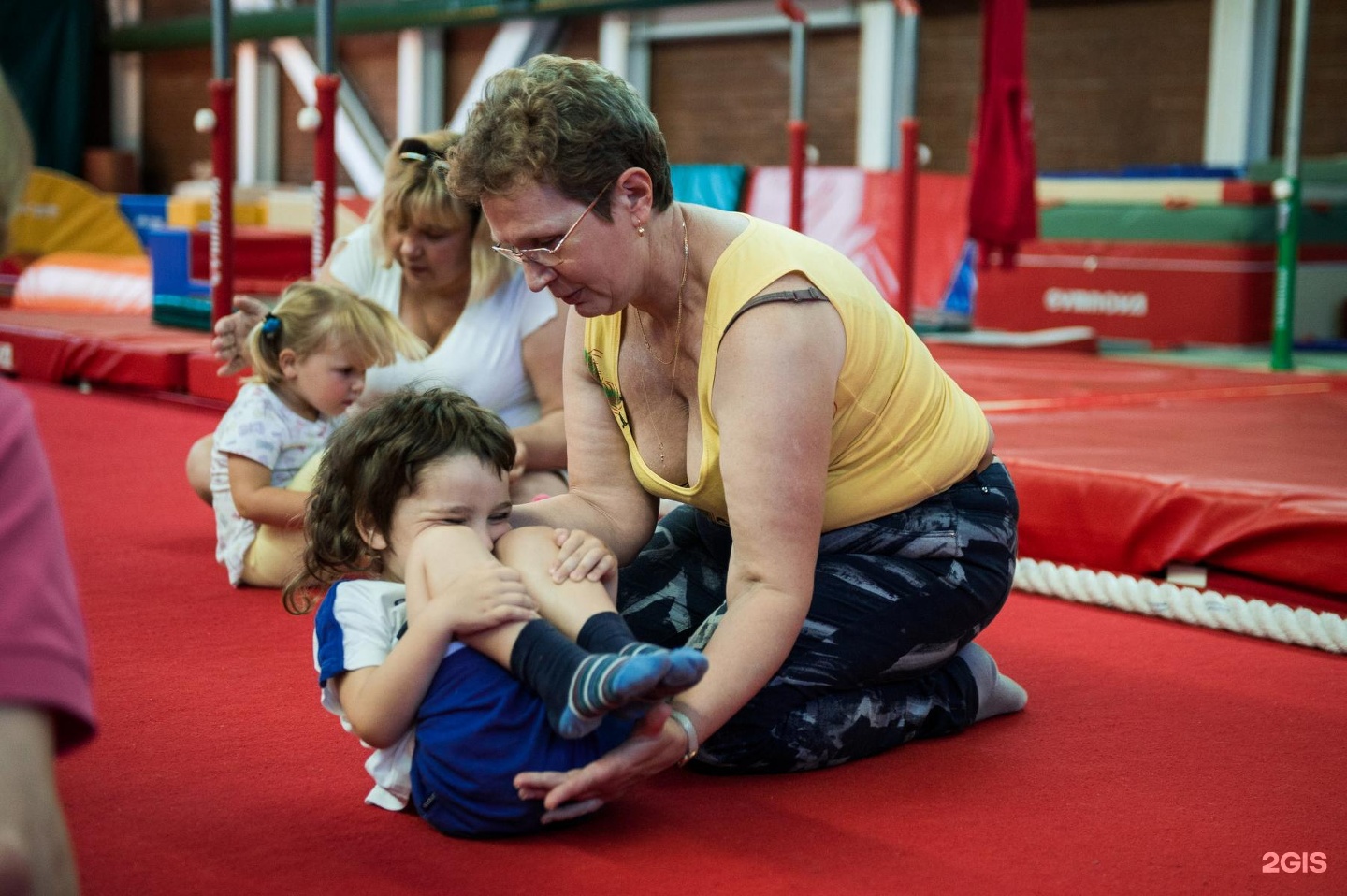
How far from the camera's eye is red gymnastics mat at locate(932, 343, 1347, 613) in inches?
96.6

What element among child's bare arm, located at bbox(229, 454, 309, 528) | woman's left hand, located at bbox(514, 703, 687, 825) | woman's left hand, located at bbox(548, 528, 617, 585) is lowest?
woman's left hand, located at bbox(514, 703, 687, 825)

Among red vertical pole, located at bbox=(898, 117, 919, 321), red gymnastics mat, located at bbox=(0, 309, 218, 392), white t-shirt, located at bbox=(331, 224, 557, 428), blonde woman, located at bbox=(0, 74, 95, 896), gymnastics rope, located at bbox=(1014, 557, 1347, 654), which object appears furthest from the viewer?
red gymnastics mat, located at bbox=(0, 309, 218, 392)

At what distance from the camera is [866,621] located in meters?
1.76

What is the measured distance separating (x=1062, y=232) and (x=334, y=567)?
589 cm

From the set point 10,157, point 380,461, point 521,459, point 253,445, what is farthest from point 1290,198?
point 10,157

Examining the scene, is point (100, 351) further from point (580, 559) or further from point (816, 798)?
point (816, 798)

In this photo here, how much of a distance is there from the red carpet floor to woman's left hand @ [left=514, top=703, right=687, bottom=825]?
73 mm

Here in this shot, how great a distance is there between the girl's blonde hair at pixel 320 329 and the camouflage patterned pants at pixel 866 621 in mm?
838

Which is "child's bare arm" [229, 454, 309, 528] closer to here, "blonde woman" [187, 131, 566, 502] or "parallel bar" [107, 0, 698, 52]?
"blonde woman" [187, 131, 566, 502]

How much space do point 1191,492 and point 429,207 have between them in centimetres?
147

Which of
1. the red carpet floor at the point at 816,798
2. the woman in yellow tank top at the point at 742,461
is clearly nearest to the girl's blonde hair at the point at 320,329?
the red carpet floor at the point at 816,798

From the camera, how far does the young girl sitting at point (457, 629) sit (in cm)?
149

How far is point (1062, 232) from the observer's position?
700 cm

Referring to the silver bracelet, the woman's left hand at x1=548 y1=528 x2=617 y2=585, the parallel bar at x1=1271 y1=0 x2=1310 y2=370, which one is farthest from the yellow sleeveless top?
the parallel bar at x1=1271 y1=0 x2=1310 y2=370
